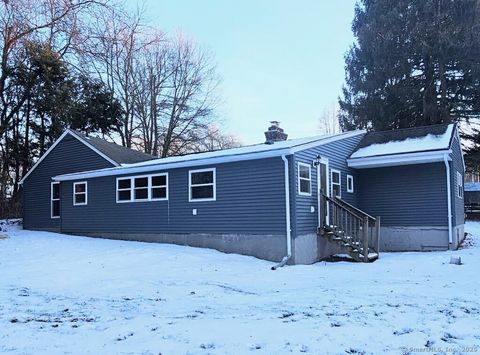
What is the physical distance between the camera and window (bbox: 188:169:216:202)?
13.3 metres

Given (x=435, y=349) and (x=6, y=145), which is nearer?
(x=435, y=349)

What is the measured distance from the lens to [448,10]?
26.4 meters

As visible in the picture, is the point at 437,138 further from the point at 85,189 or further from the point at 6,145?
the point at 6,145

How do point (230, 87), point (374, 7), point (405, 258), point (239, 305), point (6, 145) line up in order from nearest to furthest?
point (239, 305), point (405, 258), point (6, 145), point (374, 7), point (230, 87)

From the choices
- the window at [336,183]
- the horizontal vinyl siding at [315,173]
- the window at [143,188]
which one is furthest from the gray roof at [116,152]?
the window at [336,183]

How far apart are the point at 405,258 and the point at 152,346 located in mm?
9766

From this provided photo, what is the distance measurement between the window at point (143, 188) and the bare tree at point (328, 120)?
36.3 metres

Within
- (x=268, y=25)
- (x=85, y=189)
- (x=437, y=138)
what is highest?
(x=268, y=25)

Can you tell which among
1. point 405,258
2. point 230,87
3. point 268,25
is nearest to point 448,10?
point 268,25

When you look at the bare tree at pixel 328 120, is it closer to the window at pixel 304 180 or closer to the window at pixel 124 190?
the window at pixel 124 190

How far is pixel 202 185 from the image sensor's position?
13.6 metres

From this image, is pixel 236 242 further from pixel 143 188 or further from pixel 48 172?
pixel 48 172

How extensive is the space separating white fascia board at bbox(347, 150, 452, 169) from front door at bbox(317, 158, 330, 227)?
7.23ft

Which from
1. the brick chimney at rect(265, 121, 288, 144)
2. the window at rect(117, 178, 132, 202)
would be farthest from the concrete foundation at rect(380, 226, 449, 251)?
the window at rect(117, 178, 132, 202)
